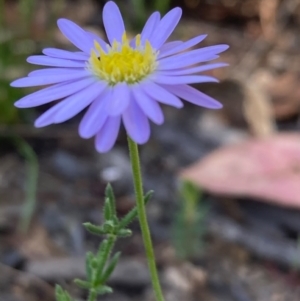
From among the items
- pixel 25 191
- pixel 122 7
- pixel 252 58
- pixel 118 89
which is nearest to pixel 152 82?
pixel 118 89

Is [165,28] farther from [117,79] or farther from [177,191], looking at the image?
[177,191]

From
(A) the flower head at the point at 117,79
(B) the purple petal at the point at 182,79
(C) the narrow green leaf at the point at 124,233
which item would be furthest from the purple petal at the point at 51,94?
(C) the narrow green leaf at the point at 124,233

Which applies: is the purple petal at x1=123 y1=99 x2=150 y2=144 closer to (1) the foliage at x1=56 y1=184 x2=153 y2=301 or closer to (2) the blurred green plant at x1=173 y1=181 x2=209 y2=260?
(1) the foliage at x1=56 y1=184 x2=153 y2=301

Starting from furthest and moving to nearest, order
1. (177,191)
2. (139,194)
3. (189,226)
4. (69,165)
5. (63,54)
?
(69,165) → (177,191) → (189,226) → (63,54) → (139,194)

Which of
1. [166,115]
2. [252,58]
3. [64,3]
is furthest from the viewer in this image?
[64,3]

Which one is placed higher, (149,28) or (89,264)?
(149,28)

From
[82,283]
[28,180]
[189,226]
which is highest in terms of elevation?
[28,180]

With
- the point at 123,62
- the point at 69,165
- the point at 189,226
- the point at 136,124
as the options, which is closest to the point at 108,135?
the point at 136,124

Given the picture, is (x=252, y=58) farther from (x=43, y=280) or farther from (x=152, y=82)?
(x=152, y=82)
